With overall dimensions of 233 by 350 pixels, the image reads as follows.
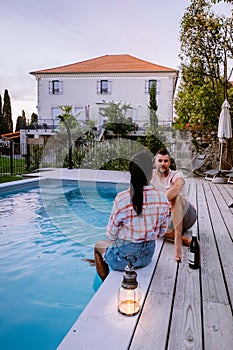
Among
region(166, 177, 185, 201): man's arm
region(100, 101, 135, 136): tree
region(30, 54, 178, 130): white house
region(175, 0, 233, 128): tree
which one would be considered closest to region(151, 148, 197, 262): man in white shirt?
region(166, 177, 185, 201): man's arm

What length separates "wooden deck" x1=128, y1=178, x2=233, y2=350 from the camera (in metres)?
1.62

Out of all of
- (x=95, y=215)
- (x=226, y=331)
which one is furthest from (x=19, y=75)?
(x=226, y=331)

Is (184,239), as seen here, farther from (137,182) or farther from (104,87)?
(104,87)

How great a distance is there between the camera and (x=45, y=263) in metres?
4.09

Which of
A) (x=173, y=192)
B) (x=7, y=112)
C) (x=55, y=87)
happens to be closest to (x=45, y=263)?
(x=173, y=192)

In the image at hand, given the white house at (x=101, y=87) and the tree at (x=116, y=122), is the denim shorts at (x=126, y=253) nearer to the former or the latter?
the tree at (x=116, y=122)

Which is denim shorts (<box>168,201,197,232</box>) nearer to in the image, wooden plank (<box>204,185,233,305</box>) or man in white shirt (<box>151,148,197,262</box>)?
man in white shirt (<box>151,148,197,262</box>)

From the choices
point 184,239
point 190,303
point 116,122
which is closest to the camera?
point 190,303

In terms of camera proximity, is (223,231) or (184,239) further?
(223,231)

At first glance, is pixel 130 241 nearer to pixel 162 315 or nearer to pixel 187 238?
pixel 162 315

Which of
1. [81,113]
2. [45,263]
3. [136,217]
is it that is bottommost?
[45,263]

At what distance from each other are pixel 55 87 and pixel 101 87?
153 inches

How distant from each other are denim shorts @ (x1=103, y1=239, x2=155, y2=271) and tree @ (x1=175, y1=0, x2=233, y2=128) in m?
7.87

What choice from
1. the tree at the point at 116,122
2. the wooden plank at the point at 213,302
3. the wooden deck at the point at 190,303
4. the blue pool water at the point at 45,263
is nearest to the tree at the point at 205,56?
the blue pool water at the point at 45,263
